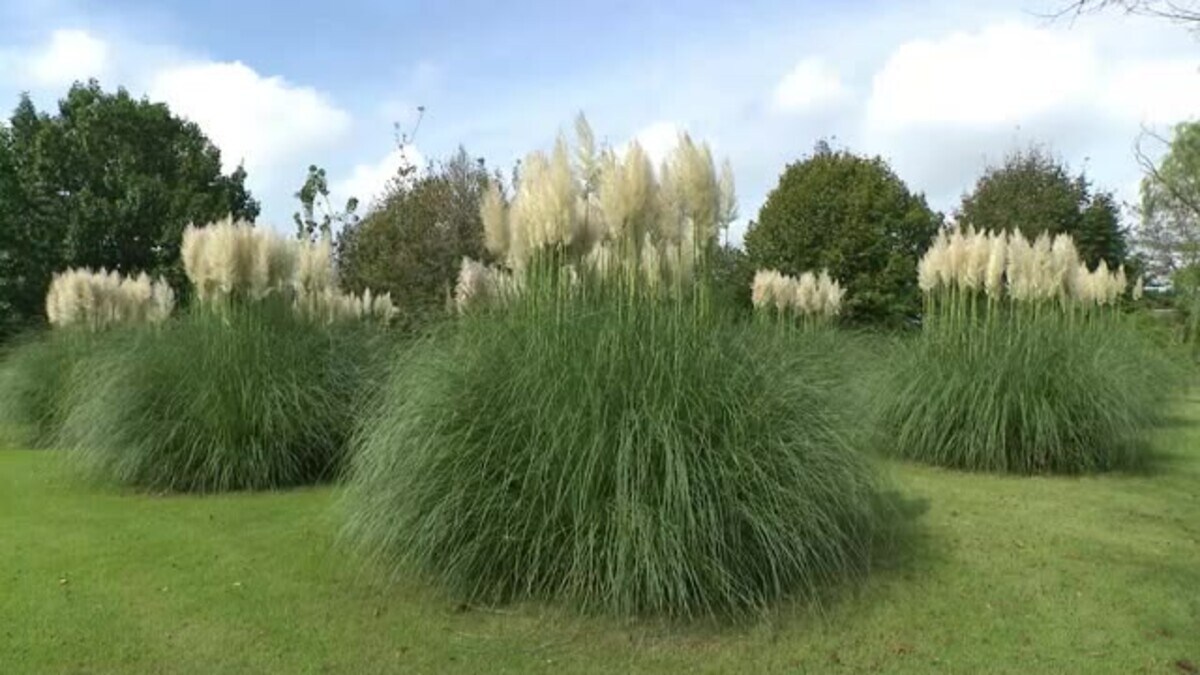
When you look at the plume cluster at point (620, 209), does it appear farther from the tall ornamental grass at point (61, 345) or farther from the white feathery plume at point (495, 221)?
the tall ornamental grass at point (61, 345)

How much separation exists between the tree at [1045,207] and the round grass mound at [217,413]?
22.3 meters

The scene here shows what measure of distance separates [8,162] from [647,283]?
3244 cm

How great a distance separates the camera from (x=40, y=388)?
12.3m

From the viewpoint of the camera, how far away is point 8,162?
32.0 m

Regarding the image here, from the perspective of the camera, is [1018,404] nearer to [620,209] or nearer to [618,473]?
[620,209]

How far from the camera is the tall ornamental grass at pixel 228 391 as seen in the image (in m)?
8.36

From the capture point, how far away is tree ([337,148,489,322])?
20.1 m

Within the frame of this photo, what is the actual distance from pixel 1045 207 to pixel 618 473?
2538 centimetres

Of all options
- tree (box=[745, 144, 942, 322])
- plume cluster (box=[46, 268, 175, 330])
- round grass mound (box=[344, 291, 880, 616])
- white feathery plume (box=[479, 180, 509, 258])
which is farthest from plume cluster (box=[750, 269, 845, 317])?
tree (box=[745, 144, 942, 322])

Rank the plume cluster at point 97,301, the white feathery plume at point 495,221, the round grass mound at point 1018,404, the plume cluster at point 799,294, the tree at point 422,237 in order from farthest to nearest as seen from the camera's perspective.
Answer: the tree at point 422,237 < the plume cluster at point 97,301 < the plume cluster at point 799,294 < the round grass mound at point 1018,404 < the white feathery plume at point 495,221

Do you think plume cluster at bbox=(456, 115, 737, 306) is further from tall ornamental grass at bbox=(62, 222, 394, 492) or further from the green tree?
the green tree

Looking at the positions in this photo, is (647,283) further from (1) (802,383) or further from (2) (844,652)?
(2) (844,652)

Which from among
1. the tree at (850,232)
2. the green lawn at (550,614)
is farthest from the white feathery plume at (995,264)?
the tree at (850,232)

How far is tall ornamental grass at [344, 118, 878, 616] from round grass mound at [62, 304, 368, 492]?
2.71 metres
